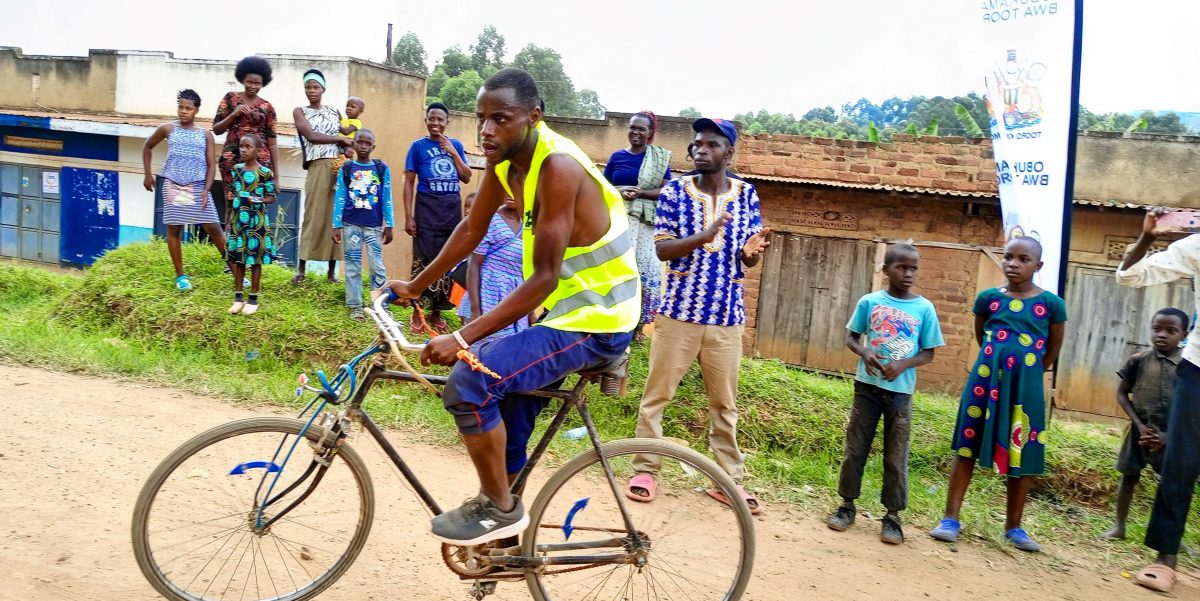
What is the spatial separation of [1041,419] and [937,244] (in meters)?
7.71

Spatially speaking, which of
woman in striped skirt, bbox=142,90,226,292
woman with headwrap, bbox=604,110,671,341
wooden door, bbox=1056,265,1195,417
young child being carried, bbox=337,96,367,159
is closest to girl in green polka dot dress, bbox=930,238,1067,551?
woman with headwrap, bbox=604,110,671,341

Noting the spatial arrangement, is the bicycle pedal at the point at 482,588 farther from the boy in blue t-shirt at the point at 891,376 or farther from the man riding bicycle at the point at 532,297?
the boy in blue t-shirt at the point at 891,376

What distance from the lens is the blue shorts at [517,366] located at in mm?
3037

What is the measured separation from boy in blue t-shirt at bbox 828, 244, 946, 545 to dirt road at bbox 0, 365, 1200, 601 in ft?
0.91

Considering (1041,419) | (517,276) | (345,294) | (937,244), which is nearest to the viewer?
(1041,419)

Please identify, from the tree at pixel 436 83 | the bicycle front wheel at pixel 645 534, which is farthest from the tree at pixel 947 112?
the bicycle front wheel at pixel 645 534

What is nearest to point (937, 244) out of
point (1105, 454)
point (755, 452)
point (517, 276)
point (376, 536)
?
point (1105, 454)

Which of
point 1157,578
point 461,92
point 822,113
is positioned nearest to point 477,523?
point 1157,578

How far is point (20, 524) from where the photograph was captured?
3857mm

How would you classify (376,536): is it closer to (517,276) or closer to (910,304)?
(517,276)

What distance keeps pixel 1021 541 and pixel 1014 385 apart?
0.91 m

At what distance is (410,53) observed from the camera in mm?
44438

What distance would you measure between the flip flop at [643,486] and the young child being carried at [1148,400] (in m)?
3.21

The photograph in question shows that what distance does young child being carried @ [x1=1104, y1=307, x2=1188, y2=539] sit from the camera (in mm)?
5406
